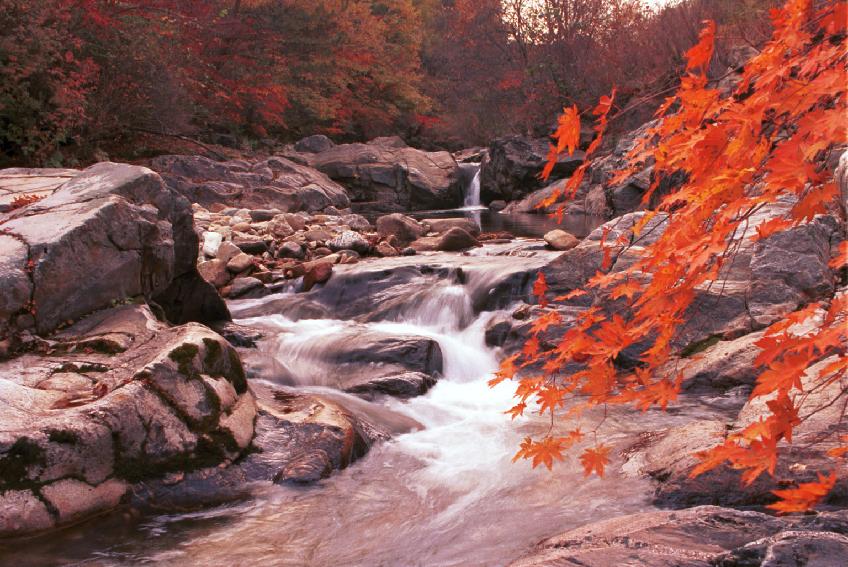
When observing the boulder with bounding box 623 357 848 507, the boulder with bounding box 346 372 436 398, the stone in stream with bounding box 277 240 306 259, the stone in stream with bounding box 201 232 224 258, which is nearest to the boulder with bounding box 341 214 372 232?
the stone in stream with bounding box 277 240 306 259

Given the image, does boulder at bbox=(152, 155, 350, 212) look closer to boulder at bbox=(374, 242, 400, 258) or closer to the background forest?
the background forest

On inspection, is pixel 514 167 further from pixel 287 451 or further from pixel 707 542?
pixel 707 542

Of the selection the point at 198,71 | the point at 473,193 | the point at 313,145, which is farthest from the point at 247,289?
the point at 473,193

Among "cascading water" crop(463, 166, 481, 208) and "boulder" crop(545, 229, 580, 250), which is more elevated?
"cascading water" crop(463, 166, 481, 208)

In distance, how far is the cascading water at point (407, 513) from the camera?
11.4ft

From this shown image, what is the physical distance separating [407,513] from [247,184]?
44.1 ft

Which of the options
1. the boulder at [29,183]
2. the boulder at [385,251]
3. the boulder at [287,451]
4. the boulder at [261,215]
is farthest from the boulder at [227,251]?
the boulder at [287,451]

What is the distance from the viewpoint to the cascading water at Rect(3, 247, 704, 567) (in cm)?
348

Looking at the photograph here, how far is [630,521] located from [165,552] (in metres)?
2.31

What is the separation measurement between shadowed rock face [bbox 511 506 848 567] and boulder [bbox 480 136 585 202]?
18523 mm

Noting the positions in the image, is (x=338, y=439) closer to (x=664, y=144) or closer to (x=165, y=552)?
(x=165, y=552)

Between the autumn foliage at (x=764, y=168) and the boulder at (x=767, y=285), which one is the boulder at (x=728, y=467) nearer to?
the autumn foliage at (x=764, y=168)

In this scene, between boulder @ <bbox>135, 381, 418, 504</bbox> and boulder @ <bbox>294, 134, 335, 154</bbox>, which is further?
boulder @ <bbox>294, 134, 335, 154</bbox>

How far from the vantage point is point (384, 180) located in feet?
67.7
